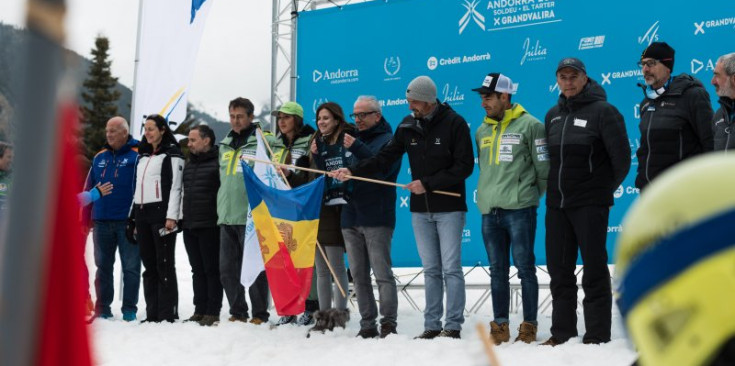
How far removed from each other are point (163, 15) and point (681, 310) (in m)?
9.20

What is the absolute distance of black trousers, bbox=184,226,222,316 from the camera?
8.16 meters

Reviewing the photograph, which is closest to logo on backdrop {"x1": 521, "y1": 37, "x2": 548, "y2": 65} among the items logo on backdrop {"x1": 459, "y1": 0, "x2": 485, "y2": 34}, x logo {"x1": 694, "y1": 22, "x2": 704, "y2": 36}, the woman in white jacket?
logo on backdrop {"x1": 459, "y1": 0, "x2": 485, "y2": 34}

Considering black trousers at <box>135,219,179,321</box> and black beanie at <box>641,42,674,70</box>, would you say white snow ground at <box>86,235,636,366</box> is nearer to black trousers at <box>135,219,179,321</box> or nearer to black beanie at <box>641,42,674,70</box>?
black trousers at <box>135,219,179,321</box>

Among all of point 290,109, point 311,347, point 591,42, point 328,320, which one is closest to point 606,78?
point 591,42

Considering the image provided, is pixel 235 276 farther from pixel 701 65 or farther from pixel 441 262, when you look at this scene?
pixel 701 65

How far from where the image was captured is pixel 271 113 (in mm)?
8852

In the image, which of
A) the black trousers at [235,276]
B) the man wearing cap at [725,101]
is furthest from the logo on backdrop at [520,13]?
the black trousers at [235,276]

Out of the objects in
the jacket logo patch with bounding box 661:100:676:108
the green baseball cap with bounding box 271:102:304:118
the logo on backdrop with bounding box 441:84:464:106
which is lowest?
the jacket logo patch with bounding box 661:100:676:108

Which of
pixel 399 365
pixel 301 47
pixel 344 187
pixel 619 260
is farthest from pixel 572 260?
pixel 619 260

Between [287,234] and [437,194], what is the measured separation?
153 cm

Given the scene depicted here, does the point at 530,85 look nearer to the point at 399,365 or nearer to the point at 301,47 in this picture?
the point at 301,47

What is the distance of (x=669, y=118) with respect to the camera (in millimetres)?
5723

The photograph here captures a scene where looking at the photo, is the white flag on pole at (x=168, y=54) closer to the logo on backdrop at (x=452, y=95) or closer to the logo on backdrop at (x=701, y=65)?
the logo on backdrop at (x=452, y=95)

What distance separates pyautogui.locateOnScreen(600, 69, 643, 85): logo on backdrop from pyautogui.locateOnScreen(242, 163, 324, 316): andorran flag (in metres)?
2.61
